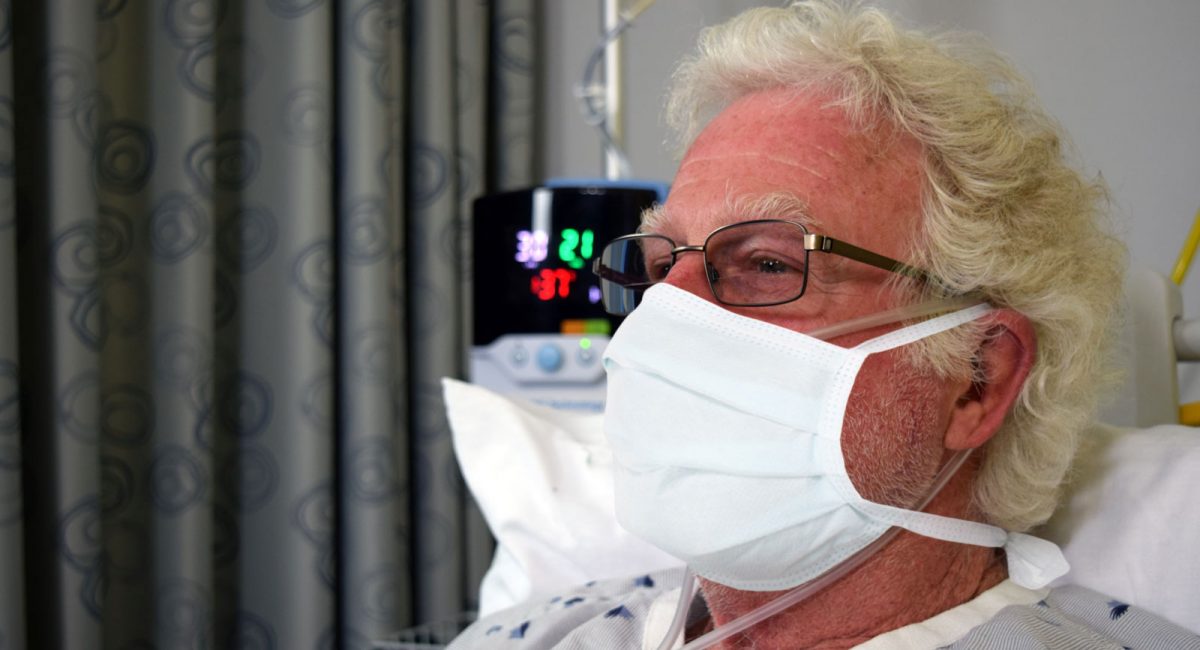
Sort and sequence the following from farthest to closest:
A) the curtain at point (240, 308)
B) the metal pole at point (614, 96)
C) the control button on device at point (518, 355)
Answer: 1. the metal pole at point (614, 96)
2. the control button on device at point (518, 355)
3. the curtain at point (240, 308)

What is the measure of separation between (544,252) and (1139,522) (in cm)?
111

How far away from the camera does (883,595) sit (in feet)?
3.15

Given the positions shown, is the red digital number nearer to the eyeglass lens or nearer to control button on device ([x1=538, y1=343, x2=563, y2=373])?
control button on device ([x1=538, y1=343, x2=563, y2=373])

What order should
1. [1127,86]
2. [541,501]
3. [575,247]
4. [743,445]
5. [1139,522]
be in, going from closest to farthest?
[743,445] < [1139,522] < [541,501] < [1127,86] < [575,247]

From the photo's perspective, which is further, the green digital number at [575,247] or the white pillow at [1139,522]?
the green digital number at [575,247]

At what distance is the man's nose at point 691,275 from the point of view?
985 mm

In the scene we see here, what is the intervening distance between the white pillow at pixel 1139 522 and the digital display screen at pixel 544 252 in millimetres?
923

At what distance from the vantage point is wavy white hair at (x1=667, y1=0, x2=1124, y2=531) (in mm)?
980

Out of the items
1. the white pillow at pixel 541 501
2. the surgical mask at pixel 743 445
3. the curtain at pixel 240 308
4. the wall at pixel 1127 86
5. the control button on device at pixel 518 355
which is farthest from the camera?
the control button on device at pixel 518 355

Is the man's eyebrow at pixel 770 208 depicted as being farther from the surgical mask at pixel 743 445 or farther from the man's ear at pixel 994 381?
the man's ear at pixel 994 381

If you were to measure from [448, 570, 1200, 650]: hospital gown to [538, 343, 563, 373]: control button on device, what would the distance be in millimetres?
640

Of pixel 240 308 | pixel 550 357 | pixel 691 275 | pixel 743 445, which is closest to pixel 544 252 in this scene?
pixel 550 357

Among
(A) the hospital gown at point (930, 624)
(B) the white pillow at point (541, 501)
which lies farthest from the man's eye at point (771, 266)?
(B) the white pillow at point (541, 501)

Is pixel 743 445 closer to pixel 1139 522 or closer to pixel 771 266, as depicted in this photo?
pixel 771 266
